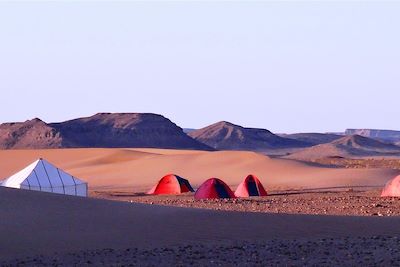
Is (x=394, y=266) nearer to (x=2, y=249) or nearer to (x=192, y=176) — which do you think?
(x=2, y=249)

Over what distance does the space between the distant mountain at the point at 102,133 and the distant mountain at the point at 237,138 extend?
10.5m

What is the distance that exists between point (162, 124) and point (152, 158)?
5352 cm

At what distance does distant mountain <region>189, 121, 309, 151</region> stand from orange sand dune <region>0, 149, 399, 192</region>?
51290 mm

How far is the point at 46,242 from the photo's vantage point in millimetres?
21156

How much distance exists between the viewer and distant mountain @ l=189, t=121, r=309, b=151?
14100 centimetres

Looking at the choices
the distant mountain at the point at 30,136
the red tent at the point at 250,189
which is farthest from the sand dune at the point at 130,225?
the distant mountain at the point at 30,136

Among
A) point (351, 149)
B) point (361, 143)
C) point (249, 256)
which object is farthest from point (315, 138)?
point (249, 256)

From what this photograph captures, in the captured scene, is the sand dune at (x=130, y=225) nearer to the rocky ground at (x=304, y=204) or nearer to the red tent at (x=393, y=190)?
the rocky ground at (x=304, y=204)

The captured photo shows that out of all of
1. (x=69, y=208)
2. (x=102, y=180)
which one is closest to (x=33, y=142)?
(x=102, y=180)

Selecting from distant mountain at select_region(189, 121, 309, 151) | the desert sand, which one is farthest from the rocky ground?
distant mountain at select_region(189, 121, 309, 151)

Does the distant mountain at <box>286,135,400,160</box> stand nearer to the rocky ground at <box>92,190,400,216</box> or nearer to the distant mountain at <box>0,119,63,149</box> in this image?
the distant mountain at <box>0,119,63,149</box>

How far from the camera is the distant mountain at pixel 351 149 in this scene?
117m

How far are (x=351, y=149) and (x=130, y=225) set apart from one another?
106m

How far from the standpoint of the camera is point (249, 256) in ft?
62.4
